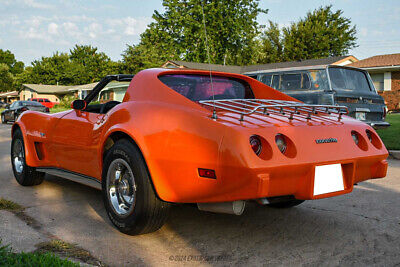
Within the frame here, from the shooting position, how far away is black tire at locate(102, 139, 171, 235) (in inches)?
117

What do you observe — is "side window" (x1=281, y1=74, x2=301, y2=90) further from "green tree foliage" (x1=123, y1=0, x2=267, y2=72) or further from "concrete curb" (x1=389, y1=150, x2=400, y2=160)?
"green tree foliage" (x1=123, y1=0, x2=267, y2=72)

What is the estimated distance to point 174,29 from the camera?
4234 centimetres

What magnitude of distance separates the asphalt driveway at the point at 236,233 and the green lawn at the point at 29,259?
0.91 feet

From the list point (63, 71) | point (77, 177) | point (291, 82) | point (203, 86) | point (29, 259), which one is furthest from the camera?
point (63, 71)

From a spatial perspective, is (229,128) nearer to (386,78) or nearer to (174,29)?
(386,78)

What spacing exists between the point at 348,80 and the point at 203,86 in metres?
6.42

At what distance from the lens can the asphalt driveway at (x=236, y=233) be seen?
2758 mm

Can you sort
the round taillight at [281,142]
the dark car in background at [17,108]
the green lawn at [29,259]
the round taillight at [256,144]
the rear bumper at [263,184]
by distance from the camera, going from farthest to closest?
the dark car in background at [17,108] → the round taillight at [281,142] → the round taillight at [256,144] → the rear bumper at [263,184] → the green lawn at [29,259]

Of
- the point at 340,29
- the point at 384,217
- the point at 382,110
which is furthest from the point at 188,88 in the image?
the point at 340,29

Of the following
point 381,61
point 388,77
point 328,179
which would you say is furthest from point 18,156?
point 381,61

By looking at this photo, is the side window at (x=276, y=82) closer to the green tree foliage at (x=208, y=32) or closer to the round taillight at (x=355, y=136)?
the round taillight at (x=355, y=136)

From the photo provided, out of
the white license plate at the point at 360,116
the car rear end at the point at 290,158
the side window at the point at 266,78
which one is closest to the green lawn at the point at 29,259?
the car rear end at the point at 290,158

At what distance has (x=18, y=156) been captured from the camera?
17.0 ft

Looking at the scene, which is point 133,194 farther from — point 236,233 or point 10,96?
point 10,96
